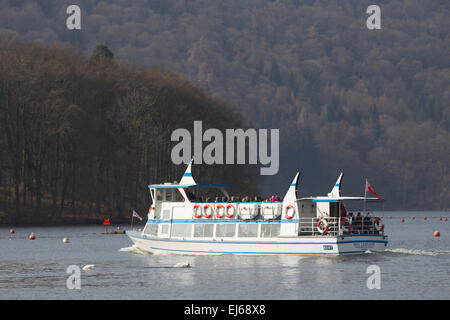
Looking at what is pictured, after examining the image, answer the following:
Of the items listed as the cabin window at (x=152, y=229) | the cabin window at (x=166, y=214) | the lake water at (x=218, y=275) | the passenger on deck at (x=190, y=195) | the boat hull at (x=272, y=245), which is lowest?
the lake water at (x=218, y=275)

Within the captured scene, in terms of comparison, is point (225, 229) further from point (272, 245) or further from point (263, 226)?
point (272, 245)

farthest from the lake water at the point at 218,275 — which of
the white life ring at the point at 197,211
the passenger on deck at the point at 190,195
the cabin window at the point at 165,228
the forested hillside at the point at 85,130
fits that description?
the forested hillside at the point at 85,130

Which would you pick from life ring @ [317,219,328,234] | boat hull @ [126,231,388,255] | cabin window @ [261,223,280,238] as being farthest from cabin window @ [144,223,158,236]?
life ring @ [317,219,328,234]

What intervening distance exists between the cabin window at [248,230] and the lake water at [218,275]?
6.74 feet

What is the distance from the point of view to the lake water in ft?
185

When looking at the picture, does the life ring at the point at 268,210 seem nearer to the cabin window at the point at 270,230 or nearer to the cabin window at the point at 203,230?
the cabin window at the point at 270,230

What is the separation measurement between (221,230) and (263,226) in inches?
172

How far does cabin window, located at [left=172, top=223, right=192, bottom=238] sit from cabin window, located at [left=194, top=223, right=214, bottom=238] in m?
0.72

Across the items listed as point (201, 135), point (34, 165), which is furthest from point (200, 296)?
point (201, 135)

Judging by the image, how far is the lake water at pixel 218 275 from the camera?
56281 mm

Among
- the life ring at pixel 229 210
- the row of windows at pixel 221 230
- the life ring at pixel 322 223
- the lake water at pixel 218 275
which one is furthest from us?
the life ring at pixel 229 210

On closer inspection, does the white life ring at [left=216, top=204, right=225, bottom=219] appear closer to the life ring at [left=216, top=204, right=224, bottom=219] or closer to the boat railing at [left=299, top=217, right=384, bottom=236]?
the life ring at [left=216, top=204, right=224, bottom=219]

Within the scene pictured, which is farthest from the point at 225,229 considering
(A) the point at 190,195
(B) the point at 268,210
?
(A) the point at 190,195

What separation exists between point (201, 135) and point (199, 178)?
8.32 m
